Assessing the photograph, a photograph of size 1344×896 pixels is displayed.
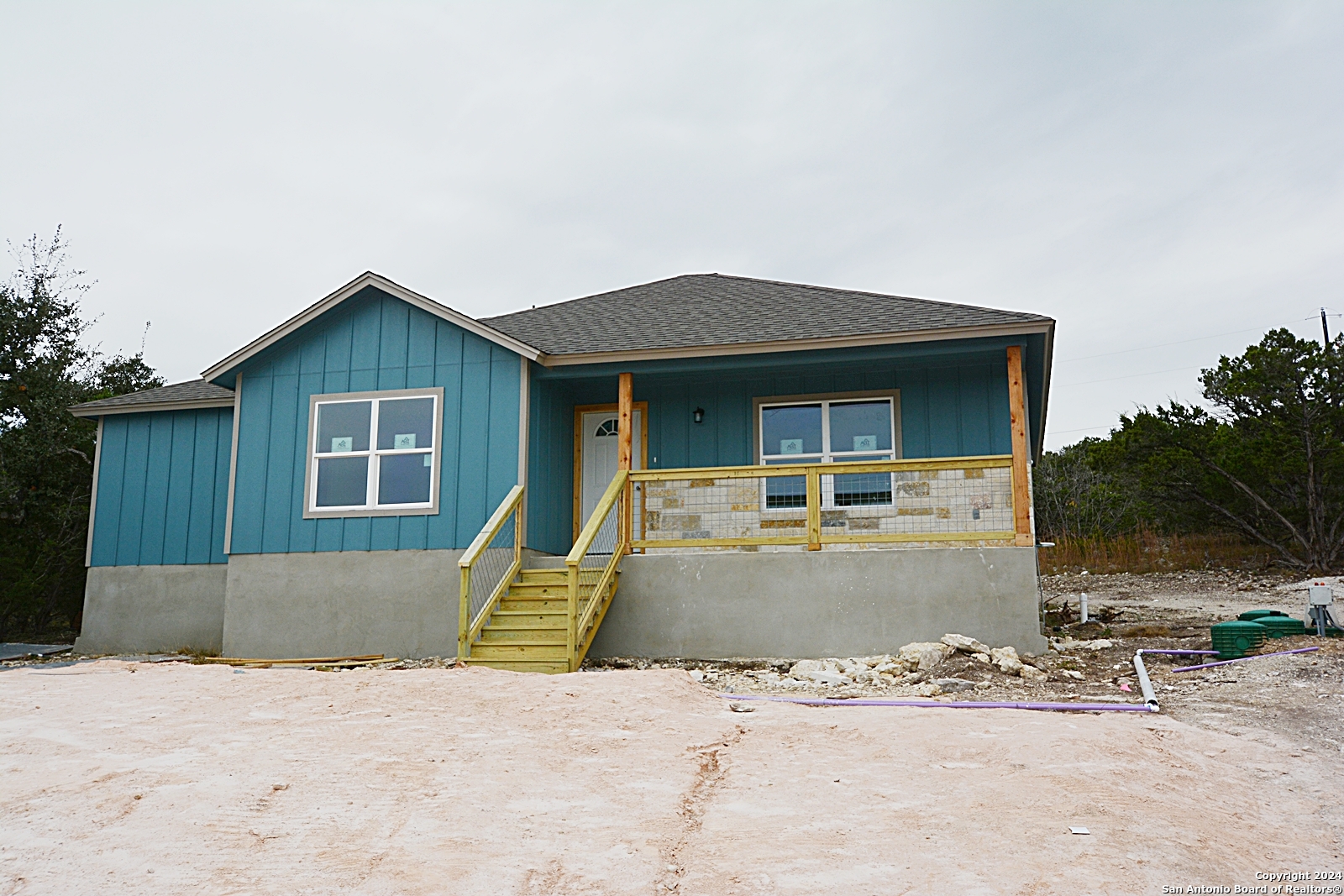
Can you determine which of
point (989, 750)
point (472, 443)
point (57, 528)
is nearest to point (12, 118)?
point (57, 528)

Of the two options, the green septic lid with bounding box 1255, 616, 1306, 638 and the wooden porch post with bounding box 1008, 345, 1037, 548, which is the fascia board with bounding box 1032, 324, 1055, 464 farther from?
the green septic lid with bounding box 1255, 616, 1306, 638

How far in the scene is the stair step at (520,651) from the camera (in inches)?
368

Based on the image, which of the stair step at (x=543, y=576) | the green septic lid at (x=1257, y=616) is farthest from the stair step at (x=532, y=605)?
the green septic lid at (x=1257, y=616)

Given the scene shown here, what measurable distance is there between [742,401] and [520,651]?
14.6 ft

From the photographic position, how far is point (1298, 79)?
15867 mm

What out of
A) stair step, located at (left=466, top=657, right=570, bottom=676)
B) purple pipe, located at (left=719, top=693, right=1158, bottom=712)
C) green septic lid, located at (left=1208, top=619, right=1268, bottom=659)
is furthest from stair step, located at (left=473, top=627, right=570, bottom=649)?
green septic lid, located at (left=1208, top=619, right=1268, bottom=659)

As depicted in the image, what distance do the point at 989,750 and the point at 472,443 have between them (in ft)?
24.5

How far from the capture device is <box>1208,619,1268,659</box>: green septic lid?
31.6 ft

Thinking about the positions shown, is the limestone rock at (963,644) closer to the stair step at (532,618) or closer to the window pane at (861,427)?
the window pane at (861,427)

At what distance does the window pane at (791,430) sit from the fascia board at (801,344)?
128 centimetres

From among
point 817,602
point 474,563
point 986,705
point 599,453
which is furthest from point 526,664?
point 986,705

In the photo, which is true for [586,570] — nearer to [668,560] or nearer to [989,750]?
[668,560]

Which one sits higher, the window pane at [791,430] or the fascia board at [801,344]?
the fascia board at [801,344]

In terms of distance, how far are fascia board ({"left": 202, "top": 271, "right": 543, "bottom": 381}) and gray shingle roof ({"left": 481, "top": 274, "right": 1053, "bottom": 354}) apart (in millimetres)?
998
